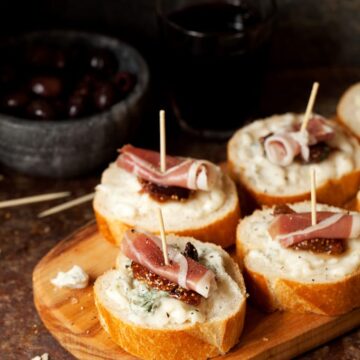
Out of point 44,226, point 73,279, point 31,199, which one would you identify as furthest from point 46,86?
point 73,279

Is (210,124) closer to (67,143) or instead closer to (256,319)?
(67,143)

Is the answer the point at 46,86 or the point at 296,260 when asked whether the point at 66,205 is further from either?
the point at 296,260

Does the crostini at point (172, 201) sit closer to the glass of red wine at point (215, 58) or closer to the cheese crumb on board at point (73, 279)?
the cheese crumb on board at point (73, 279)

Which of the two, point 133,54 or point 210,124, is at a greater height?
point 133,54

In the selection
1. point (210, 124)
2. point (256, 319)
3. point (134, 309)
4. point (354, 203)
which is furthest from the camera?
point (210, 124)

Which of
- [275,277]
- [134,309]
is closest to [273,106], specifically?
[275,277]

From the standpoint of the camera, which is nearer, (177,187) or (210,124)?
(177,187)
